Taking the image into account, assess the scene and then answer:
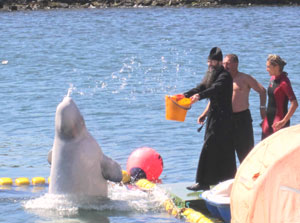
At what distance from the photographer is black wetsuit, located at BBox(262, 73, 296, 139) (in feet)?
30.5

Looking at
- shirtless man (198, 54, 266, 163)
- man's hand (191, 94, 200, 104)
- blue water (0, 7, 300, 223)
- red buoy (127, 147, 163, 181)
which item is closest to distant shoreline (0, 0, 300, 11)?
blue water (0, 7, 300, 223)

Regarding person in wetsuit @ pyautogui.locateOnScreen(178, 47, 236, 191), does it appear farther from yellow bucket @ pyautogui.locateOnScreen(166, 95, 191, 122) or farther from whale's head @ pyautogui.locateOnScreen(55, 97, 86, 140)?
whale's head @ pyautogui.locateOnScreen(55, 97, 86, 140)

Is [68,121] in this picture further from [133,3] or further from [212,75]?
[133,3]

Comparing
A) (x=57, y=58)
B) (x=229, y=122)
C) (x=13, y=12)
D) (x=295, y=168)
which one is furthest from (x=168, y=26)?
(x=295, y=168)

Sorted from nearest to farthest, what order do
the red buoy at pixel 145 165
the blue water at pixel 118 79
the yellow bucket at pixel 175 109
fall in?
the yellow bucket at pixel 175 109 < the blue water at pixel 118 79 < the red buoy at pixel 145 165

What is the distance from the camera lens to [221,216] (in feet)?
28.4

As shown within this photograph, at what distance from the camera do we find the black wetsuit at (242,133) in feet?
32.2

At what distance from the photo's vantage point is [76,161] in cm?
913

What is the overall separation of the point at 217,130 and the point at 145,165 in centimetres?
176

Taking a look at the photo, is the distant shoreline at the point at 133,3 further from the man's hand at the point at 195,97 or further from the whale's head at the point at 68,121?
the whale's head at the point at 68,121

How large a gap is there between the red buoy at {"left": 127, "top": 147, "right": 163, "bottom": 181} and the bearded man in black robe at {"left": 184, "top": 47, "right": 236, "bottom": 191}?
4.38 ft

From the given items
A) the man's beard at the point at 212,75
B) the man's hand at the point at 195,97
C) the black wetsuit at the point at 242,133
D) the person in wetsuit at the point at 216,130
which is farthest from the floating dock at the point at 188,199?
the man's beard at the point at 212,75

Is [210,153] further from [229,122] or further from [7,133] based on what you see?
[7,133]

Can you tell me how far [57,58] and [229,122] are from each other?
23.6m
